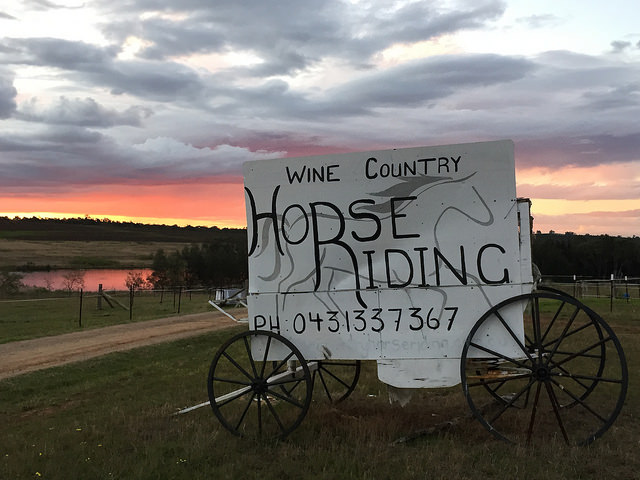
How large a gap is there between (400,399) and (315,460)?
4.75 feet

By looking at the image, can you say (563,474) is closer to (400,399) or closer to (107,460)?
(400,399)

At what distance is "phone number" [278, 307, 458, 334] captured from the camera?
6227 millimetres

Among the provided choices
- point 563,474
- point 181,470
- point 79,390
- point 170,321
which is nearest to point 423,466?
point 563,474

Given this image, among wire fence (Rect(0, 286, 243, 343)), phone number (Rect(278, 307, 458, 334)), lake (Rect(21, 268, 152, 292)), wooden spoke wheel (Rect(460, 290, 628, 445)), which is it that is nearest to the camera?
wooden spoke wheel (Rect(460, 290, 628, 445))

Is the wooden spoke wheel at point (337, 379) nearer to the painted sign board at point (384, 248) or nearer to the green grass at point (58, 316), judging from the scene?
the painted sign board at point (384, 248)

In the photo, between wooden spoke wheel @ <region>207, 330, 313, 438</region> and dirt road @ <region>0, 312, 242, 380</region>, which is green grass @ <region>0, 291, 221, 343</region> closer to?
dirt road @ <region>0, 312, 242, 380</region>

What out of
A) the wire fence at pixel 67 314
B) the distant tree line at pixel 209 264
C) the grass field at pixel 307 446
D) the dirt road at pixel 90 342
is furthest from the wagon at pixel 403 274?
the distant tree line at pixel 209 264

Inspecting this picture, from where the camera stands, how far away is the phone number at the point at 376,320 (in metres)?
6.23

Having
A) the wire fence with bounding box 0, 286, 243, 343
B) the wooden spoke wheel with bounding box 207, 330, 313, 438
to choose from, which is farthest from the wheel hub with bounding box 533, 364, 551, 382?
the wire fence with bounding box 0, 286, 243, 343

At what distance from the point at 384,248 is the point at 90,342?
15.7m

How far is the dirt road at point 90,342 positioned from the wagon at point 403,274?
9839 mm

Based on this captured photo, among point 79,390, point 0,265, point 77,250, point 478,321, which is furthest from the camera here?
point 77,250

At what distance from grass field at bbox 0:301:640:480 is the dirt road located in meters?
5.82

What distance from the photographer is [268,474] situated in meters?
5.42
